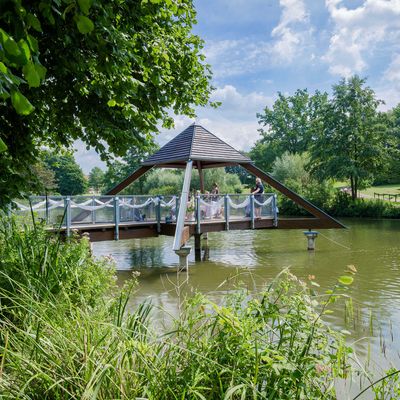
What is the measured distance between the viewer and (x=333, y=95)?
36.9 meters

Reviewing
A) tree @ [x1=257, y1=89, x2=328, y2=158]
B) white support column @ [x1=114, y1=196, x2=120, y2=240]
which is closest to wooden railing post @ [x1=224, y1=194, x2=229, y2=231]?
white support column @ [x1=114, y1=196, x2=120, y2=240]

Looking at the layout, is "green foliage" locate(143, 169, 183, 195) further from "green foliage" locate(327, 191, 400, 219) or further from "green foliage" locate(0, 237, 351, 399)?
"green foliage" locate(0, 237, 351, 399)

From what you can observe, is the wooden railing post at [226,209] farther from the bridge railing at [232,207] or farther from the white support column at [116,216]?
the white support column at [116,216]

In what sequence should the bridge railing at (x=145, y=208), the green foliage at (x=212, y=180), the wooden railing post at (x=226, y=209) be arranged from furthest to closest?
the green foliage at (x=212, y=180) → the wooden railing post at (x=226, y=209) → the bridge railing at (x=145, y=208)

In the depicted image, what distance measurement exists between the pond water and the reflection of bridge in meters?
1.20

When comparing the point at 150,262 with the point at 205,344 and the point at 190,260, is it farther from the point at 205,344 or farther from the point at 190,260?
the point at 205,344

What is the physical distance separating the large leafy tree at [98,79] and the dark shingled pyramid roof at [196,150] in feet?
20.9

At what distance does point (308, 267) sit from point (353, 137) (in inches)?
1003

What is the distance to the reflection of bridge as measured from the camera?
12.8 m

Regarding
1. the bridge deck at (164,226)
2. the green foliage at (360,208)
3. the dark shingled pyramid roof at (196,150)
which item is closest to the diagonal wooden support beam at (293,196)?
the bridge deck at (164,226)

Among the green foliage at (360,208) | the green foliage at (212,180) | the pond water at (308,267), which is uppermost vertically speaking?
the green foliage at (212,180)

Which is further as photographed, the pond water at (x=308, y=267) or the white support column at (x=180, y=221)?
the white support column at (x=180, y=221)

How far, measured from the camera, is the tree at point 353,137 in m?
34.5

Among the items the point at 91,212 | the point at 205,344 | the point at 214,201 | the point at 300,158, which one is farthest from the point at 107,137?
the point at 300,158
